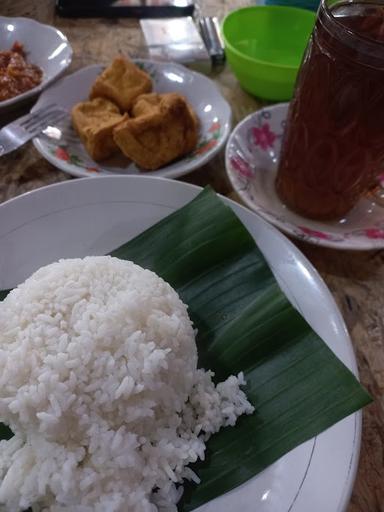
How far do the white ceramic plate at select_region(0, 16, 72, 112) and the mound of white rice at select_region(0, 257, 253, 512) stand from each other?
1409mm

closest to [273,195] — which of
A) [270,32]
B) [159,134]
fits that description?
[159,134]

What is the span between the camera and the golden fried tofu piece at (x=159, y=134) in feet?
5.93

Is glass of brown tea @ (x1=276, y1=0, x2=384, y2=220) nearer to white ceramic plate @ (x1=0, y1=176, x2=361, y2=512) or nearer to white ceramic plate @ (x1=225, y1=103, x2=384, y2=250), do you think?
white ceramic plate @ (x1=225, y1=103, x2=384, y2=250)

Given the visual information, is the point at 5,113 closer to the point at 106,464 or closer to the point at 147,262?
the point at 147,262

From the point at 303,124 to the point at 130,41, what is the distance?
1.63 meters

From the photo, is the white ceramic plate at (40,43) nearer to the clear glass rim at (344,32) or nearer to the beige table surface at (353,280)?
the beige table surface at (353,280)

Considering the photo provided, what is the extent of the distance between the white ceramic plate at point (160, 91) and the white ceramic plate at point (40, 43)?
145 mm

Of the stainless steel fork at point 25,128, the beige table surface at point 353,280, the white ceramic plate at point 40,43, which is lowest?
the beige table surface at point 353,280

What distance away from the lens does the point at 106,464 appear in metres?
0.97

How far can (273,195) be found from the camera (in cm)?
175

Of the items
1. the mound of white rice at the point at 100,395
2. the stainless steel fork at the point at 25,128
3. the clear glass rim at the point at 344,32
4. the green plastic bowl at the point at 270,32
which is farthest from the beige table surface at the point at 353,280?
the clear glass rim at the point at 344,32

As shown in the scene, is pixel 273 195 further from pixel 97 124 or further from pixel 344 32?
pixel 97 124

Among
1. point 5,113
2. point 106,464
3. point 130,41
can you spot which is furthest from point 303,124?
point 130,41

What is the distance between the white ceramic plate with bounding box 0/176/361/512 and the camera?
968mm
